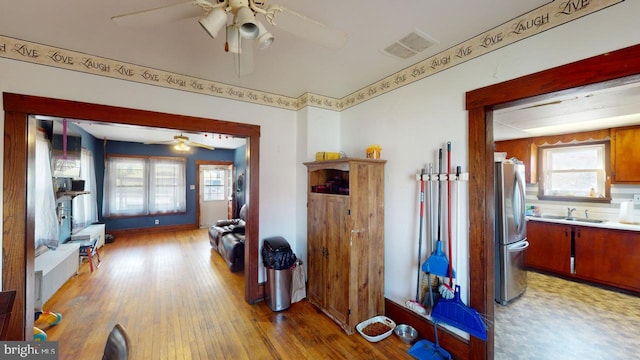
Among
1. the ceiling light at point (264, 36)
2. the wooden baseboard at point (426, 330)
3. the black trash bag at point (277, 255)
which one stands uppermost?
the ceiling light at point (264, 36)

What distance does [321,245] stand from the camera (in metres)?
2.77

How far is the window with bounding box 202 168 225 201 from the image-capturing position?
767cm

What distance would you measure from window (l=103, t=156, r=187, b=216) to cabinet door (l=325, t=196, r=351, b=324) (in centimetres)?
614

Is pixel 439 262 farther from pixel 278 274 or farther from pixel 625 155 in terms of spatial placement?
pixel 625 155

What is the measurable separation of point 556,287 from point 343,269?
3.33 m

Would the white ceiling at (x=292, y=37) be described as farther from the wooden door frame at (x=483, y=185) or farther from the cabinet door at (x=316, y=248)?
the cabinet door at (x=316, y=248)

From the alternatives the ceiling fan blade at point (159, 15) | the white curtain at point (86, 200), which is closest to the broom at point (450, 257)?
the ceiling fan blade at point (159, 15)

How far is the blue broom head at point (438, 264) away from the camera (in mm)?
2029

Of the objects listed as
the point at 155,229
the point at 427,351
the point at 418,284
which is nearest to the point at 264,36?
the point at 418,284

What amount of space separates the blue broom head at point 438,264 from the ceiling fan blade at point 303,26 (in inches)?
71.1

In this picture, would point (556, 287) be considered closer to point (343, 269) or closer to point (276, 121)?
point (343, 269)

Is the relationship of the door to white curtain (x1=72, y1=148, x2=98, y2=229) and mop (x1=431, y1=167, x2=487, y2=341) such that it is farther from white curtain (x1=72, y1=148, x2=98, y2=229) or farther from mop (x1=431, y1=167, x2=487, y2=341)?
mop (x1=431, y1=167, x2=487, y2=341)

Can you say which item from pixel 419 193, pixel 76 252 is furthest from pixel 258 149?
pixel 76 252

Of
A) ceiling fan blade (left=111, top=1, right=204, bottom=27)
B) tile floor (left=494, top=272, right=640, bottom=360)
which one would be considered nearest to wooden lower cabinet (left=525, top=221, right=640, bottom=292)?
tile floor (left=494, top=272, right=640, bottom=360)
